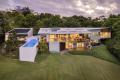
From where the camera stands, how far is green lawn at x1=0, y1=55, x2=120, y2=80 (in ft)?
80.8

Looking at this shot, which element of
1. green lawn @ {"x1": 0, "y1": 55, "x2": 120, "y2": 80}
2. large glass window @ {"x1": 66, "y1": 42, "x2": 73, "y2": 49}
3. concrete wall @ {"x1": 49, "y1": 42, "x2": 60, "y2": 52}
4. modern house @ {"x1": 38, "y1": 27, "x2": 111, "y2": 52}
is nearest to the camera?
green lawn @ {"x1": 0, "y1": 55, "x2": 120, "y2": 80}

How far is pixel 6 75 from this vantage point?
79.6ft

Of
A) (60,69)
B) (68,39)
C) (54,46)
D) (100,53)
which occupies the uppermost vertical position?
(68,39)

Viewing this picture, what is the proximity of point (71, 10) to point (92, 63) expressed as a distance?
26.5m

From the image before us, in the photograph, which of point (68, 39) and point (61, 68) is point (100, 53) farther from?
point (61, 68)

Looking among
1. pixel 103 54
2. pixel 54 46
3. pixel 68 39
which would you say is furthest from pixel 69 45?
pixel 103 54

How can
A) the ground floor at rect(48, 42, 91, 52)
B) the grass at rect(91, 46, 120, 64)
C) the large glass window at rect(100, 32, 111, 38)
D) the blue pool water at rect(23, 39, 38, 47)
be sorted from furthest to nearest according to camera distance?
1. the large glass window at rect(100, 32, 111, 38)
2. the ground floor at rect(48, 42, 91, 52)
3. the grass at rect(91, 46, 120, 64)
4. the blue pool water at rect(23, 39, 38, 47)

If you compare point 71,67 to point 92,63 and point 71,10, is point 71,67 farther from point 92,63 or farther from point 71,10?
point 71,10

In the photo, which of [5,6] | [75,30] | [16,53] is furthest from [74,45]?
[5,6]

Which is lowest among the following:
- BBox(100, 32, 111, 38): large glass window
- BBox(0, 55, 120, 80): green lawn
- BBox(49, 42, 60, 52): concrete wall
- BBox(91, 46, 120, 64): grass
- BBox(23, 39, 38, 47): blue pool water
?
BBox(0, 55, 120, 80): green lawn

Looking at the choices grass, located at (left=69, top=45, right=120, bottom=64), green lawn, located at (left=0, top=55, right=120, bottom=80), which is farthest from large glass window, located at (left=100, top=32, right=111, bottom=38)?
green lawn, located at (left=0, top=55, right=120, bottom=80)

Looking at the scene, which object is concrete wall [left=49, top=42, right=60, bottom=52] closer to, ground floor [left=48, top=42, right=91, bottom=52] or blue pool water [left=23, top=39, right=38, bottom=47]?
ground floor [left=48, top=42, right=91, bottom=52]

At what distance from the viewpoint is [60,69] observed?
2647cm

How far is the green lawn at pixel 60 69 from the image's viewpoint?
80.8 ft
